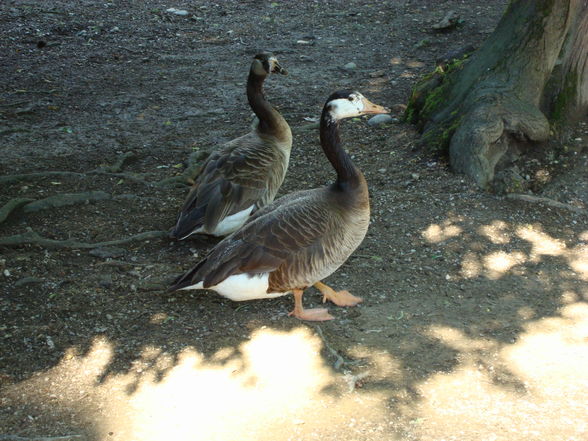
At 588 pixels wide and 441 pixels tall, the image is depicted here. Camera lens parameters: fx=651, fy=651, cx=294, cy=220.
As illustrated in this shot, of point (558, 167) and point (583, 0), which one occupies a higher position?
point (583, 0)

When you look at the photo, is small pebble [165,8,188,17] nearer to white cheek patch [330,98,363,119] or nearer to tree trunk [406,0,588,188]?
tree trunk [406,0,588,188]

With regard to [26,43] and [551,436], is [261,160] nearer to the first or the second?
[551,436]

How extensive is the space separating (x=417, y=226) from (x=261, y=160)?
5.27 ft

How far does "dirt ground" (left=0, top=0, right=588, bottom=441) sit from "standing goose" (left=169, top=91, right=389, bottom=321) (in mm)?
256

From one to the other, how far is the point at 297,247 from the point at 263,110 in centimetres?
233

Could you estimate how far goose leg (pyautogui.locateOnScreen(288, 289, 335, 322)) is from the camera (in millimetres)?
4898

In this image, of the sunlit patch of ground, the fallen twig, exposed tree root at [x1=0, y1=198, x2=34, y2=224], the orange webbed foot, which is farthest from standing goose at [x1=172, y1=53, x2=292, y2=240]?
exposed tree root at [x1=0, y1=198, x2=34, y2=224]

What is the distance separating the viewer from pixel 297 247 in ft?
16.0

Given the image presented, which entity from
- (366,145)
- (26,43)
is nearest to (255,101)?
(366,145)

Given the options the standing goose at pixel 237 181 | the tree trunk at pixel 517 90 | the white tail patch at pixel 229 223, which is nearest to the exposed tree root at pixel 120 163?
the standing goose at pixel 237 181

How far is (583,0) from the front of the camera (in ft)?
22.0

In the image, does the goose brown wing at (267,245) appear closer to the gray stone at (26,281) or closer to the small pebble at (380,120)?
the gray stone at (26,281)

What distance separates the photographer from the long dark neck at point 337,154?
205 inches

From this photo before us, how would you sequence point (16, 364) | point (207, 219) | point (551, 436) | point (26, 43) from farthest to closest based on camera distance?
point (26, 43) → point (207, 219) → point (16, 364) → point (551, 436)
